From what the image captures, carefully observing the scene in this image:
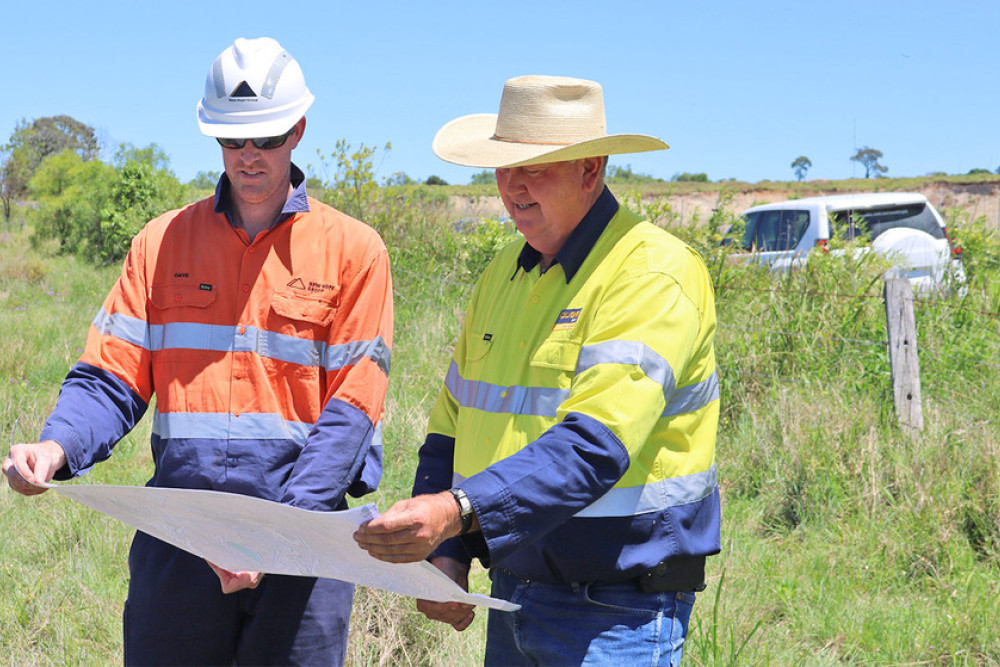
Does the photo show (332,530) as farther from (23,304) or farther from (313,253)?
(23,304)

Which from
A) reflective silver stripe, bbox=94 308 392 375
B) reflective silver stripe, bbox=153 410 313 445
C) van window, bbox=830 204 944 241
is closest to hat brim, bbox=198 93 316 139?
reflective silver stripe, bbox=94 308 392 375

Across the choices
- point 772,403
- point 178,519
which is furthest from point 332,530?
point 772,403

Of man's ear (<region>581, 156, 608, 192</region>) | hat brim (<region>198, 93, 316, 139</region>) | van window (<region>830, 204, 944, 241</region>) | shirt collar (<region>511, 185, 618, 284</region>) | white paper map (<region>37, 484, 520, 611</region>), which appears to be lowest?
white paper map (<region>37, 484, 520, 611</region>)

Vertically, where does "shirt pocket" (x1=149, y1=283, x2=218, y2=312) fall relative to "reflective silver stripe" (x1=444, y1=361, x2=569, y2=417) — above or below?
above

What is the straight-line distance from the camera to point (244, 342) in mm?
2541

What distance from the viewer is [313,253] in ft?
8.63

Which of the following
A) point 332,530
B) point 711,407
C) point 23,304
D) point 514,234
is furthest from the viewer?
point 23,304

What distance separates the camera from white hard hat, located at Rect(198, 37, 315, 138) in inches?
98.8

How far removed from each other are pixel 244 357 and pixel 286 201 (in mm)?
445

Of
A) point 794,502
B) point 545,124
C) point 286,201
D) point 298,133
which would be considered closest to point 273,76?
point 298,133

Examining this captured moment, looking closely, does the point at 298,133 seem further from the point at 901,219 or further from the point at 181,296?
the point at 901,219

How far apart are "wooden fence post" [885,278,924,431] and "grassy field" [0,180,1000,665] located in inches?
3.7

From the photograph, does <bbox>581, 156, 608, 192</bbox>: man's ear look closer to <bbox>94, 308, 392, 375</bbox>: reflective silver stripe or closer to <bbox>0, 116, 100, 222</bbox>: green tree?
<bbox>94, 308, 392, 375</bbox>: reflective silver stripe

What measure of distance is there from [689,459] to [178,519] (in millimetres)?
1014
